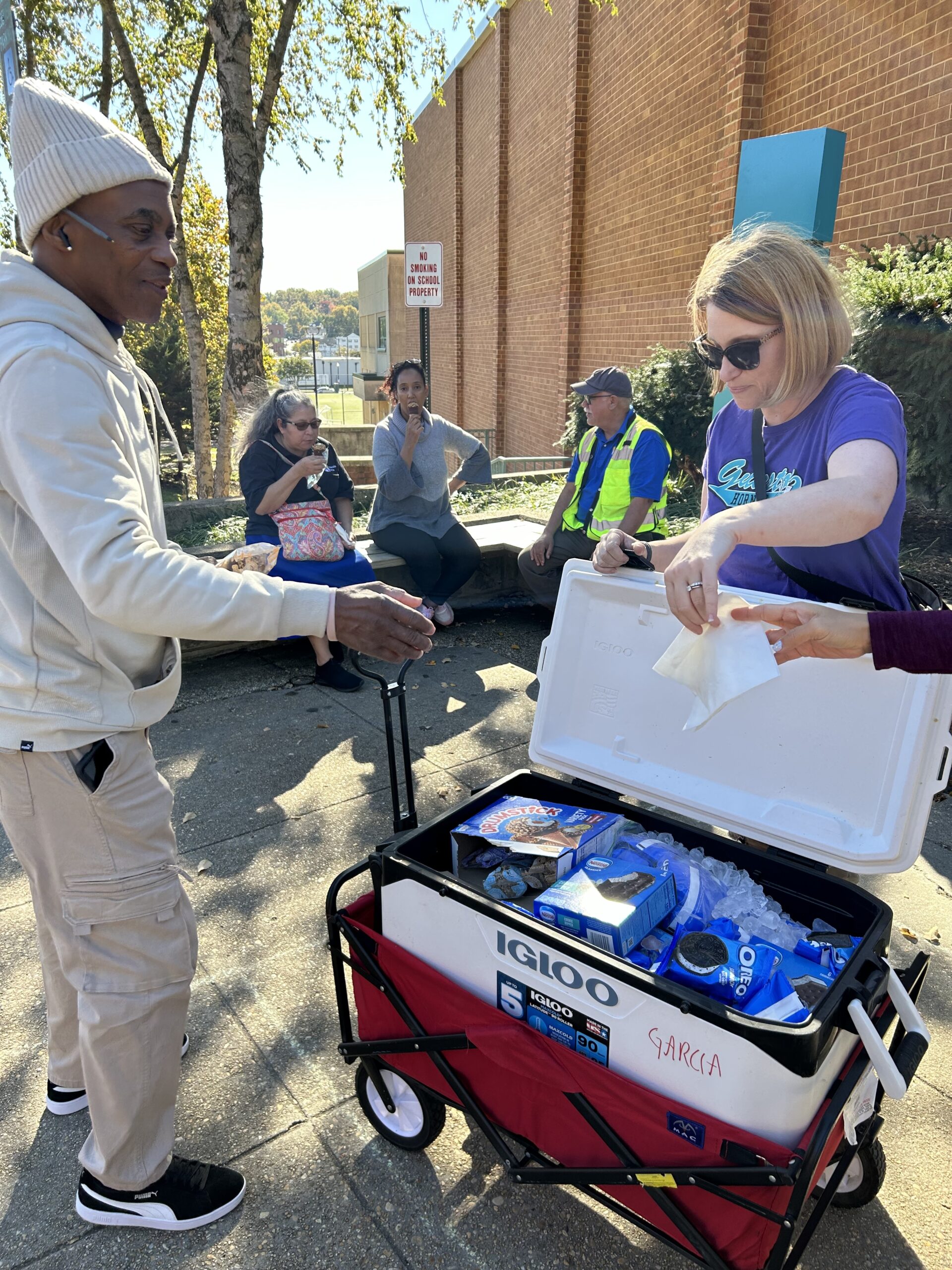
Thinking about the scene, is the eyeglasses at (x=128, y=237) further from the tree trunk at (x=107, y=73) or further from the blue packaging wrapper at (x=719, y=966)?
the tree trunk at (x=107, y=73)

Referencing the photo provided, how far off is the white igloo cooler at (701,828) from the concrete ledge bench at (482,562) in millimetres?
3369

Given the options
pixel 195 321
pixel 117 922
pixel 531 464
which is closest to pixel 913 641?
pixel 117 922

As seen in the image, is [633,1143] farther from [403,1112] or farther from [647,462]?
[647,462]

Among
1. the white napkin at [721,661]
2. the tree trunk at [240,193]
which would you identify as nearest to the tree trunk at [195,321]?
the tree trunk at [240,193]

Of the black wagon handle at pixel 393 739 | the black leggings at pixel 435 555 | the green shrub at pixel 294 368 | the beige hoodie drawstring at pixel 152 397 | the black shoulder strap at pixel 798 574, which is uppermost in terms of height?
the beige hoodie drawstring at pixel 152 397

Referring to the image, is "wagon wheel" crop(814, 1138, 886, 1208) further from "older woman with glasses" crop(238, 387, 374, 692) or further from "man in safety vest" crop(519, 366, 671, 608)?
"older woman with glasses" crop(238, 387, 374, 692)

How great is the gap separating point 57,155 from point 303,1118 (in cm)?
221

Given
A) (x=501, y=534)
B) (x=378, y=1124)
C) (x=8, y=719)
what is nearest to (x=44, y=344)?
(x=8, y=719)

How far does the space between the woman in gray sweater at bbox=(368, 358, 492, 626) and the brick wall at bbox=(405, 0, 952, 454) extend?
4.25m

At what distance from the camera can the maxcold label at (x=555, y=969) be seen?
1.51 m

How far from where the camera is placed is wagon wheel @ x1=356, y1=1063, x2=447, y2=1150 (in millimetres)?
1968

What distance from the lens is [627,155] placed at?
36.0 ft

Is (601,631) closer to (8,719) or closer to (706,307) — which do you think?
(706,307)

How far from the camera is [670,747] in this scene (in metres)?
2.30
